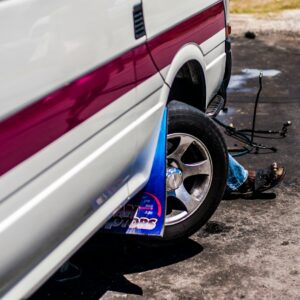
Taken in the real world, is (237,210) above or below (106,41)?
below

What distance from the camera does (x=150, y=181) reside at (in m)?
3.70

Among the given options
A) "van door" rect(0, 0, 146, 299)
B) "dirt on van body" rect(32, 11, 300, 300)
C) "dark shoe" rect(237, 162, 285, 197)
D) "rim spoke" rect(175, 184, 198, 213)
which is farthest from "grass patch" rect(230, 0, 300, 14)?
"van door" rect(0, 0, 146, 299)

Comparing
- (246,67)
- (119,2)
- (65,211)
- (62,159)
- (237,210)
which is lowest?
(246,67)

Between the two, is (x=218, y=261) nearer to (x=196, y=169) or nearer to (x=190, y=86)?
(x=196, y=169)

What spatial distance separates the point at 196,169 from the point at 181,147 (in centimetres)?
18

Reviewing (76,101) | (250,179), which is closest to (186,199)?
(250,179)

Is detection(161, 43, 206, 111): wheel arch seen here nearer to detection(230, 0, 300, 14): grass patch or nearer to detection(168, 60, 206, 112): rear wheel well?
detection(168, 60, 206, 112): rear wheel well

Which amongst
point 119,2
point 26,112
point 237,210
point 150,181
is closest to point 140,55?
point 119,2

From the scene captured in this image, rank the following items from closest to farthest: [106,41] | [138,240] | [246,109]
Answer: [106,41] → [138,240] → [246,109]

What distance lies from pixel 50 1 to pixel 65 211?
85cm

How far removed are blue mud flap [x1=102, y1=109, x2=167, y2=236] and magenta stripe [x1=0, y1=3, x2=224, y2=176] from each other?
43 centimetres

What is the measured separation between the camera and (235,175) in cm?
469

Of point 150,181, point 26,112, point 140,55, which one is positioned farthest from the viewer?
point 150,181

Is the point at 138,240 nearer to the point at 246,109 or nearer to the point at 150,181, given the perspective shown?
the point at 150,181
